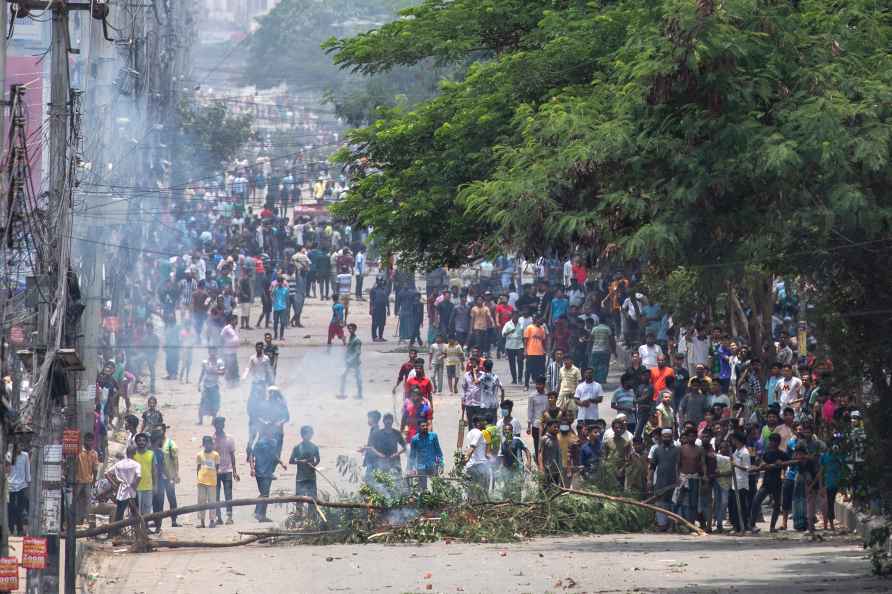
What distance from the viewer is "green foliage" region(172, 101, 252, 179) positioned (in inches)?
2530

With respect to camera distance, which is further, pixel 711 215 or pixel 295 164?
pixel 295 164

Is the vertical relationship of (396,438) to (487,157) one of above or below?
below

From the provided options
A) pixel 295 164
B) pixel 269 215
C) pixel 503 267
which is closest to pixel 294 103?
pixel 295 164

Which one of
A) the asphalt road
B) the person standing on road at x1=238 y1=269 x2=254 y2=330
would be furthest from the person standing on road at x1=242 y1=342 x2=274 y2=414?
the person standing on road at x1=238 y1=269 x2=254 y2=330

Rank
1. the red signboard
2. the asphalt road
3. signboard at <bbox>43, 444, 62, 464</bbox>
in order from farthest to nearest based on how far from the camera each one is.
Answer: the red signboard → the asphalt road → signboard at <bbox>43, 444, 62, 464</bbox>

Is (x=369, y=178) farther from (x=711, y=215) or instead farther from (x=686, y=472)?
(x=711, y=215)

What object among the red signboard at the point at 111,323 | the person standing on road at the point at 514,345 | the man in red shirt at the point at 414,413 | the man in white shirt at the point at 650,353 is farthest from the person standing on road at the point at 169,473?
the red signboard at the point at 111,323

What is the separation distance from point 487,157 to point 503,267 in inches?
893

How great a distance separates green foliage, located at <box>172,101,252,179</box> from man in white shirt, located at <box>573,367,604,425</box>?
41.1 metres

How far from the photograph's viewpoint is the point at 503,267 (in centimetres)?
Answer: 4219

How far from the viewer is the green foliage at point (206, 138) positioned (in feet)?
211

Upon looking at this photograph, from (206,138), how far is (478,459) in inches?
1800

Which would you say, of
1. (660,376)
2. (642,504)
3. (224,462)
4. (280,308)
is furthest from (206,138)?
(642,504)

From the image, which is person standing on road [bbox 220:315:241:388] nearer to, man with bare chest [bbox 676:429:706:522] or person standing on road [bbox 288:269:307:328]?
person standing on road [bbox 288:269:307:328]
